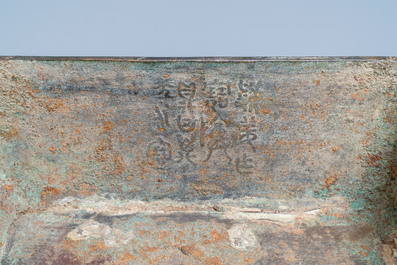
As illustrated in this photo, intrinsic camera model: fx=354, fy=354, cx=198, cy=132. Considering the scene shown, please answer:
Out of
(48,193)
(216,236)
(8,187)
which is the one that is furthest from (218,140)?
(8,187)

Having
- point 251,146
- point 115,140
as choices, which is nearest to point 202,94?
point 251,146

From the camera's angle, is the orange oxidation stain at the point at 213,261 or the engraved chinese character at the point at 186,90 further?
the engraved chinese character at the point at 186,90

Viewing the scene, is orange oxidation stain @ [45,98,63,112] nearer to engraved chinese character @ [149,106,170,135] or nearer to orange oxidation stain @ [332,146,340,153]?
engraved chinese character @ [149,106,170,135]

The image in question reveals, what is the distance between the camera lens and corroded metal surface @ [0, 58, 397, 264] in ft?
4.27

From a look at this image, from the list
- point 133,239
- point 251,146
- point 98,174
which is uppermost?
point 251,146

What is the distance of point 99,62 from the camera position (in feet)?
4.38

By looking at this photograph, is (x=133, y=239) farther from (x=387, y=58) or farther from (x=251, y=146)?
(x=387, y=58)

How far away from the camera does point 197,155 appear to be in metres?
1.41

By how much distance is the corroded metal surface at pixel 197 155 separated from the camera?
1.30m

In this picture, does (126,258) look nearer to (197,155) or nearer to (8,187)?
(197,155)

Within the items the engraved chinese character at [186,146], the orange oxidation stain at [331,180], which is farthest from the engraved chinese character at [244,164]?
the orange oxidation stain at [331,180]

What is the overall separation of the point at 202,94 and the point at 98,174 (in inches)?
20.7

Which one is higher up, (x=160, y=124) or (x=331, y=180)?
(x=160, y=124)

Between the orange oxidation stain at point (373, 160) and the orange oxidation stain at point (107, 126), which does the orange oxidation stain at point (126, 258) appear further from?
the orange oxidation stain at point (373, 160)
